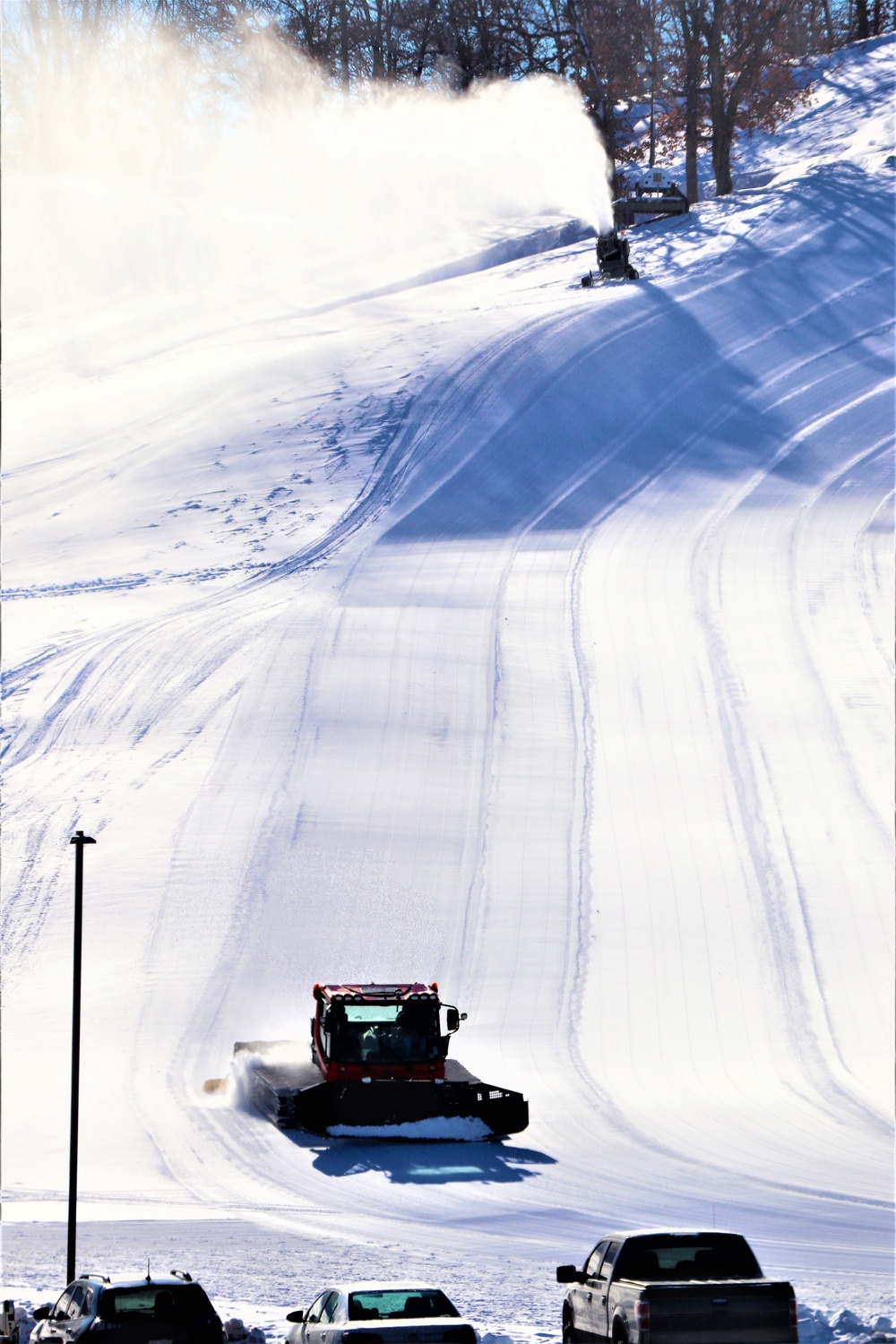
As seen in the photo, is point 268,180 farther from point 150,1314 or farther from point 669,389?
point 150,1314

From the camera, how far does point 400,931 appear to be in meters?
18.9

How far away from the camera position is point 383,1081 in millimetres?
14336

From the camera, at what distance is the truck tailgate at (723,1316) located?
297 inches

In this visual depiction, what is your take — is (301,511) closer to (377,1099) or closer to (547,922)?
(547,922)

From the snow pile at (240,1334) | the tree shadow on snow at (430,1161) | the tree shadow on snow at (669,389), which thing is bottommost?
the tree shadow on snow at (430,1161)

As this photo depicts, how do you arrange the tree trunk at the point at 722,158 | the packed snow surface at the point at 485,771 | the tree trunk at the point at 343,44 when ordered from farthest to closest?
1. the tree trunk at the point at 343,44
2. the tree trunk at the point at 722,158
3. the packed snow surface at the point at 485,771

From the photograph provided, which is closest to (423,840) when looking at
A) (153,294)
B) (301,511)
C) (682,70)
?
(301,511)

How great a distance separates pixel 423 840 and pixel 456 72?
162 feet

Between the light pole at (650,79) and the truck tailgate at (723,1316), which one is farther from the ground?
the light pole at (650,79)

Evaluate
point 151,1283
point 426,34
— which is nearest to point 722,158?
point 426,34

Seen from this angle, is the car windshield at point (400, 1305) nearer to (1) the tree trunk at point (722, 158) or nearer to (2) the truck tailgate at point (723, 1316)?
(2) the truck tailgate at point (723, 1316)

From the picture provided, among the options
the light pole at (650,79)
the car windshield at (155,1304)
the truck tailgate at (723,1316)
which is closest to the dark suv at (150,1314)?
the car windshield at (155,1304)

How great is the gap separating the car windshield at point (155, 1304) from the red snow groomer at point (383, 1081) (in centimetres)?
652

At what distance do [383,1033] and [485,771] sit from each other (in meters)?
7.95
